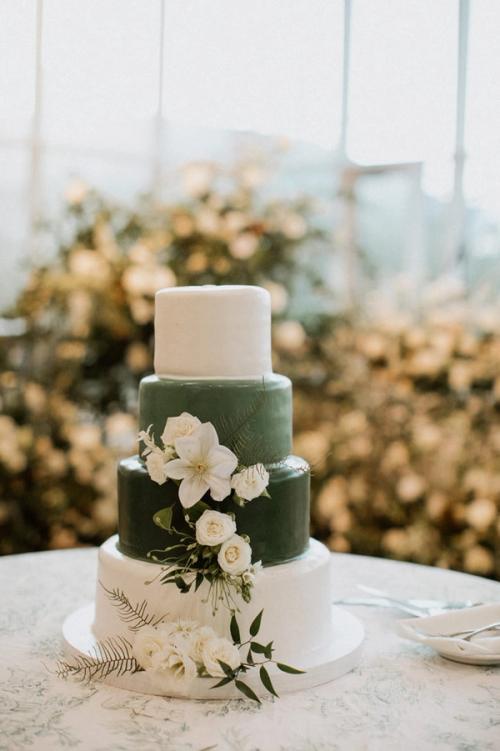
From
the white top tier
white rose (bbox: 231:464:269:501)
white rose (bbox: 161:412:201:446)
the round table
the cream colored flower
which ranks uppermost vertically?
the cream colored flower

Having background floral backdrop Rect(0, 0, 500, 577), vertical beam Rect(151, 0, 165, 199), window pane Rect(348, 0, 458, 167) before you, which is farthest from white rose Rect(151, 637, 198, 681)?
window pane Rect(348, 0, 458, 167)

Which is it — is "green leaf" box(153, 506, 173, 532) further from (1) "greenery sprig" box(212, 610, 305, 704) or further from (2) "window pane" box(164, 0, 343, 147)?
(2) "window pane" box(164, 0, 343, 147)

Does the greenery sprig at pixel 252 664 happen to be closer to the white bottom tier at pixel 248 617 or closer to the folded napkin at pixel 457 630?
the white bottom tier at pixel 248 617

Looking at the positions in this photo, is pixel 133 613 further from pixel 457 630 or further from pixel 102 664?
pixel 457 630

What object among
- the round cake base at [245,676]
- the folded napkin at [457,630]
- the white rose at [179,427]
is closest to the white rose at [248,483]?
the white rose at [179,427]

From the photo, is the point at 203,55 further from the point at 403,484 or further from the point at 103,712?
the point at 103,712

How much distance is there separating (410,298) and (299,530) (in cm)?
246

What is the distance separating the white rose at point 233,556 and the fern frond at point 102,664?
10.0 inches

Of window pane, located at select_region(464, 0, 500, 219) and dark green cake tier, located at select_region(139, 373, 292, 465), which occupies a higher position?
window pane, located at select_region(464, 0, 500, 219)

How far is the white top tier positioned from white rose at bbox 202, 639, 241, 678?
50cm

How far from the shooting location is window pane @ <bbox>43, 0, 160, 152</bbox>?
4086mm

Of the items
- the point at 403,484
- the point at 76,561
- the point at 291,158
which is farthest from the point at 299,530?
the point at 291,158

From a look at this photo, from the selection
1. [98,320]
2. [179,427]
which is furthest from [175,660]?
[98,320]

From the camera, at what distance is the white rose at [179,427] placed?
1.48 meters
